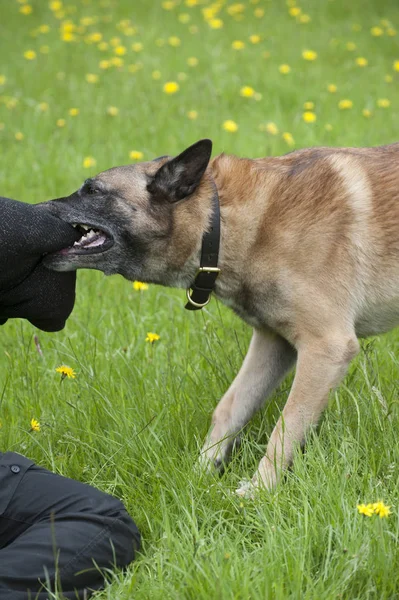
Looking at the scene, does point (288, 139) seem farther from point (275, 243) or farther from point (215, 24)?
point (215, 24)

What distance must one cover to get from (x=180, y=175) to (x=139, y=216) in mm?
236

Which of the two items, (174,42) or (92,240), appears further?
(174,42)

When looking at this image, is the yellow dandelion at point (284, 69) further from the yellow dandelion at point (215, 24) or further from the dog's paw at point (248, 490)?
the dog's paw at point (248, 490)

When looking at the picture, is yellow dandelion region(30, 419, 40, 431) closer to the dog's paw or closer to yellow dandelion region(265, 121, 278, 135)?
the dog's paw

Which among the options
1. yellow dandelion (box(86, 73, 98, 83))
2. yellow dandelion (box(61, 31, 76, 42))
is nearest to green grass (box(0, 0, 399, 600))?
yellow dandelion (box(86, 73, 98, 83))

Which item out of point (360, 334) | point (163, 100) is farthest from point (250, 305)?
point (163, 100)

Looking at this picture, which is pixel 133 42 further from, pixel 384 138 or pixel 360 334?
pixel 360 334

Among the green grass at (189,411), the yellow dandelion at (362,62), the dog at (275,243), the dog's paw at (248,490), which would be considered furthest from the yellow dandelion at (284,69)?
the dog's paw at (248,490)

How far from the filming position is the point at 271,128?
7.13 m

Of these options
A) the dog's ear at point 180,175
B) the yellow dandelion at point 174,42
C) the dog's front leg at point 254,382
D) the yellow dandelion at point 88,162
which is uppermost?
the dog's ear at point 180,175

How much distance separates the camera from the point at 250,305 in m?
3.53

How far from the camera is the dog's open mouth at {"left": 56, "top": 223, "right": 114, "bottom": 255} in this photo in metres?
3.48

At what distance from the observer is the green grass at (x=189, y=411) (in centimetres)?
260

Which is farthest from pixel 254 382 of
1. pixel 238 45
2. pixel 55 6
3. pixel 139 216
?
pixel 55 6
